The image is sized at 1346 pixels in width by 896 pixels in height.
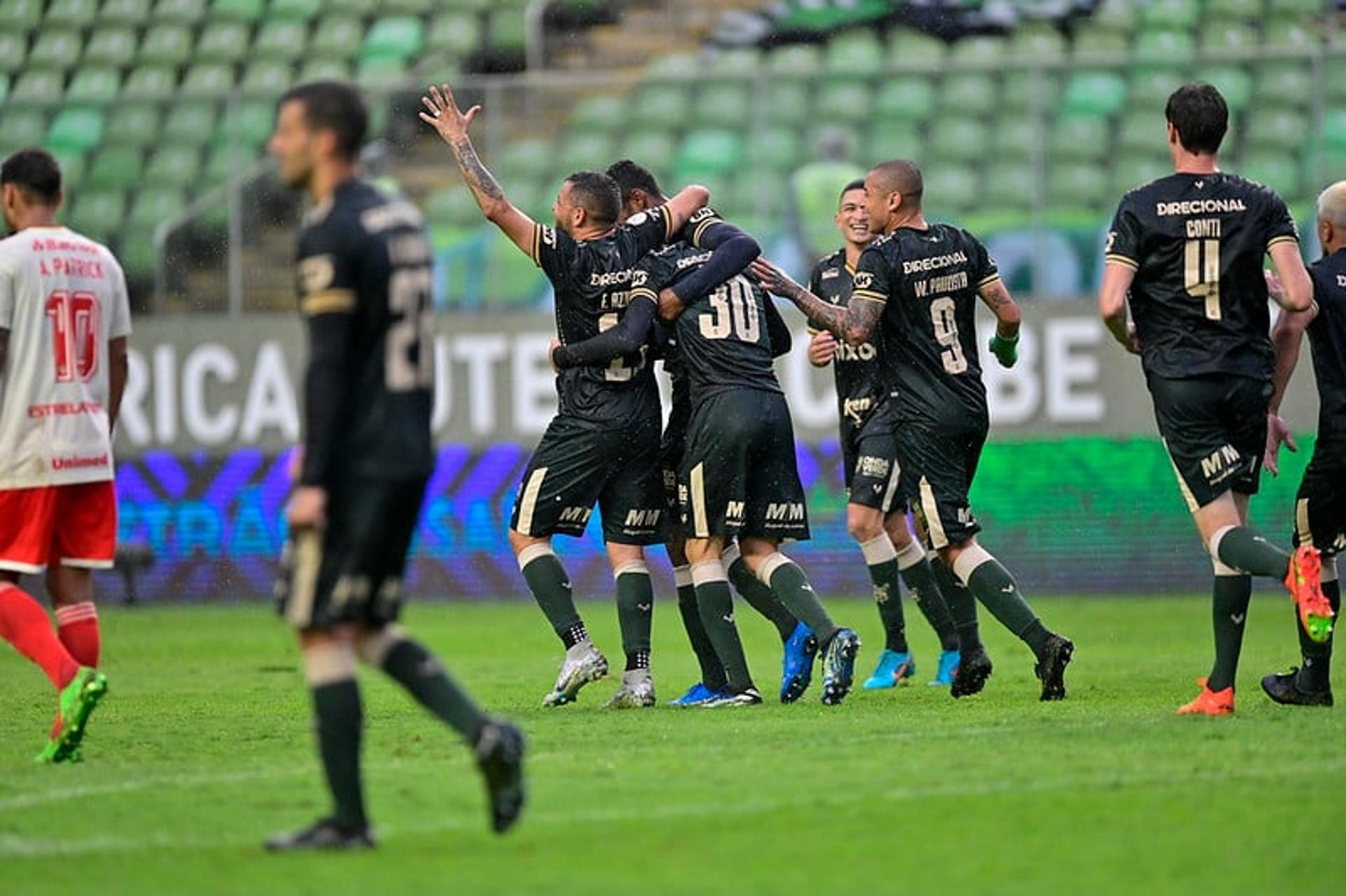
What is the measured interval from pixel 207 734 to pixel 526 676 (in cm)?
349

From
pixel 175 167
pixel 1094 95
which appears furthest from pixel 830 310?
pixel 175 167

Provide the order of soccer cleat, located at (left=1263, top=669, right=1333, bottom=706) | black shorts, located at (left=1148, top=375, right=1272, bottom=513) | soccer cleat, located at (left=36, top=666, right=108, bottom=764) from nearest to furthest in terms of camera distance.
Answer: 1. soccer cleat, located at (left=36, top=666, right=108, bottom=764)
2. black shorts, located at (left=1148, top=375, right=1272, bottom=513)
3. soccer cleat, located at (left=1263, top=669, right=1333, bottom=706)

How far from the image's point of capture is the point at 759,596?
414 inches

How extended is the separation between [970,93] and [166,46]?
890 centimetres

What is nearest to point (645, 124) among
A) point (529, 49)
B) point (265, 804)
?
point (529, 49)

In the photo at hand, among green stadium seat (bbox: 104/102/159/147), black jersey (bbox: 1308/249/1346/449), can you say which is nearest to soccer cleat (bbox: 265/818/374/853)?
black jersey (bbox: 1308/249/1346/449)

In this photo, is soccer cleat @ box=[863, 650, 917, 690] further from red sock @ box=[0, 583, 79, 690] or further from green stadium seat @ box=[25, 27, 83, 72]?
green stadium seat @ box=[25, 27, 83, 72]

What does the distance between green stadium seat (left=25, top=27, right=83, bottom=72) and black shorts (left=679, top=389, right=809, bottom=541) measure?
14951mm

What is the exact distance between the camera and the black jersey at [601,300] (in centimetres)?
1000

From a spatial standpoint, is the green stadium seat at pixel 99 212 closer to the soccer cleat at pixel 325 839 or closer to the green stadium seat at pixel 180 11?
the green stadium seat at pixel 180 11

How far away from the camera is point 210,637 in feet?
54.1

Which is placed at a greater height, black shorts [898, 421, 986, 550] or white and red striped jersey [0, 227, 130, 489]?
white and red striped jersey [0, 227, 130, 489]

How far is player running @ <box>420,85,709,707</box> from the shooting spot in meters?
10.0

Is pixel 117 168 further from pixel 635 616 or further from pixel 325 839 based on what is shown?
pixel 325 839
